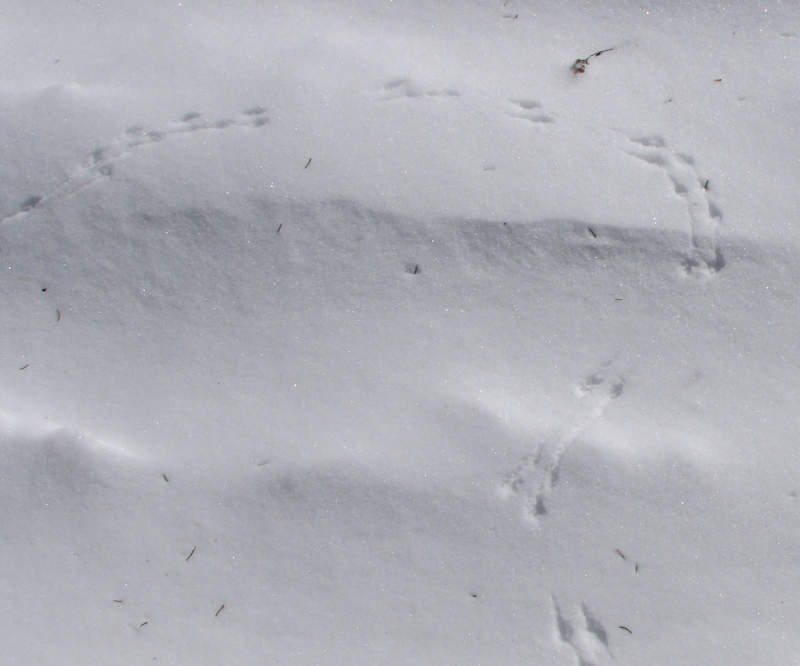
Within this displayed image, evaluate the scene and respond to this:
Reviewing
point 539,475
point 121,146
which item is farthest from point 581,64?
point 121,146

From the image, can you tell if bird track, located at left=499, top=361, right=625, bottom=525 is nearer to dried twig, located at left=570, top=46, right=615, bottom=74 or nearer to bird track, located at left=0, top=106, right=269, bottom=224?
dried twig, located at left=570, top=46, right=615, bottom=74

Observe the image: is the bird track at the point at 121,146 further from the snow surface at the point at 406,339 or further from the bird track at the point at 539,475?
the bird track at the point at 539,475

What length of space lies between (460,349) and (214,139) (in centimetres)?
82

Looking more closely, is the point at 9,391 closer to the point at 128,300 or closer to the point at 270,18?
the point at 128,300

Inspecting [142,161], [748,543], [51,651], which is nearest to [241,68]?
[142,161]

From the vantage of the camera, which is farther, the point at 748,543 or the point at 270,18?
the point at 270,18

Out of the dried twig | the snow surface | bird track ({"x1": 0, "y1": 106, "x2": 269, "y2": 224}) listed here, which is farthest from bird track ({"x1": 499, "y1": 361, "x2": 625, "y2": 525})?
bird track ({"x1": 0, "y1": 106, "x2": 269, "y2": 224})

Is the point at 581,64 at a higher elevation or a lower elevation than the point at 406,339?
higher

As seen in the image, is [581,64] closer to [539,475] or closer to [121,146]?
[539,475]

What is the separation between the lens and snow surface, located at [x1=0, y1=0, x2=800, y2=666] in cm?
168

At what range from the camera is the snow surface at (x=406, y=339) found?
1.68 metres

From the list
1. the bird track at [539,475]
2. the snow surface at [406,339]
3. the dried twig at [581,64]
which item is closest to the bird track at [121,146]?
the snow surface at [406,339]

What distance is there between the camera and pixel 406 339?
1717 millimetres

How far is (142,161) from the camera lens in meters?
1.74
